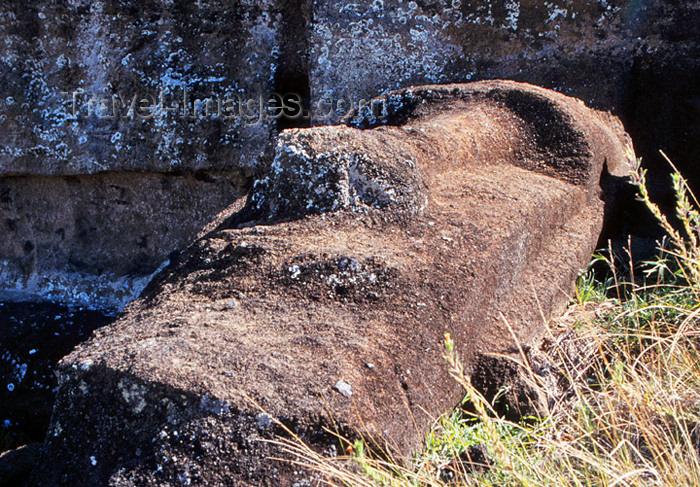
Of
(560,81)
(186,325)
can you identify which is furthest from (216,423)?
(560,81)

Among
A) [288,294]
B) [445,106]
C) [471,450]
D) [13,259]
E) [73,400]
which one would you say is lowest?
[13,259]

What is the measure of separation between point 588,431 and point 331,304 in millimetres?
538

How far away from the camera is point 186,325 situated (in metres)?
1.53

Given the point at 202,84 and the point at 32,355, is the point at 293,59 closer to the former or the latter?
the point at 202,84

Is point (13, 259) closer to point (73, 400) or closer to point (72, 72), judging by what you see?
point (72, 72)

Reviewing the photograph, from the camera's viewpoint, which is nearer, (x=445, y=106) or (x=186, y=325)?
(x=186, y=325)

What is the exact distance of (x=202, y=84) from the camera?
3287mm

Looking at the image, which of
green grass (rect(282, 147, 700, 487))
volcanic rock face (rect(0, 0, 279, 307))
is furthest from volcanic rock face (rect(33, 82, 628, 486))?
volcanic rock face (rect(0, 0, 279, 307))

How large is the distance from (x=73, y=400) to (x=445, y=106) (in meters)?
1.47

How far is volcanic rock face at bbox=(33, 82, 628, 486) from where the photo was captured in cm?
132

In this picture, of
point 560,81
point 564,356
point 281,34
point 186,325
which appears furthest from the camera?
point 281,34

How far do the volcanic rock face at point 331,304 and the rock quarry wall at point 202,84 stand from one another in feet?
2.26

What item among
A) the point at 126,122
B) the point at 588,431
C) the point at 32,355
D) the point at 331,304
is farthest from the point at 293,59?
the point at 588,431

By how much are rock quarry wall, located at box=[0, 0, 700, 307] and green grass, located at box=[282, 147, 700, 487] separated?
1.21 m
